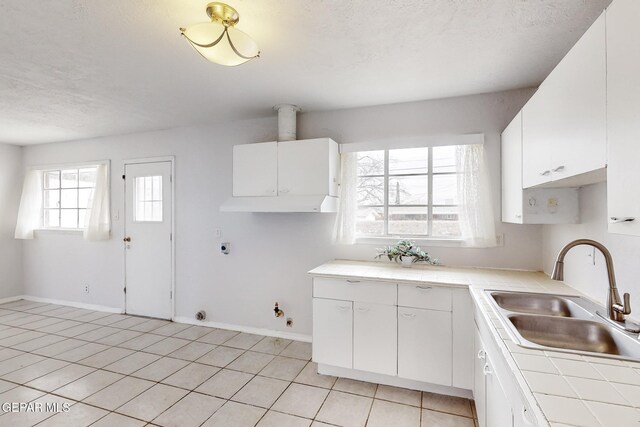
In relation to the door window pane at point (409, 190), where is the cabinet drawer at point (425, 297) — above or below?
below

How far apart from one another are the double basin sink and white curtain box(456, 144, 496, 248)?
2.94 feet

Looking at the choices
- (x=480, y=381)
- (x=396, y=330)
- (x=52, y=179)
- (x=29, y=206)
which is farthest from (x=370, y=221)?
(x=29, y=206)

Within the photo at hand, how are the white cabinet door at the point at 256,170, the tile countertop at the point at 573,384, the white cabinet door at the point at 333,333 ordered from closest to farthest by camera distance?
the tile countertop at the point at 573,384 < the white cabinet door at the point at 333,333 < the white cabinet door at the point at 256,170

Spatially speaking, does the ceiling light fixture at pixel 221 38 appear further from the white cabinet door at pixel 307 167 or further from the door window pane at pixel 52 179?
→ the door window pane at pixel 52 179

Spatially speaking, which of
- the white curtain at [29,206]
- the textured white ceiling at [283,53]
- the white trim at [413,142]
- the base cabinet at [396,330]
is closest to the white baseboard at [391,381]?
the base cabinet at [396,330]

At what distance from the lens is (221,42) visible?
1659 millimetres

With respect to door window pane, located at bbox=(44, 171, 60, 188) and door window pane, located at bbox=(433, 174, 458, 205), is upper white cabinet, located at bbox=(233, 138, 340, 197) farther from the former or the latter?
door window pane, located at bbox=(44, 171, 60, 188)

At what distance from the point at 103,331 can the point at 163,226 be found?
4.59 ft

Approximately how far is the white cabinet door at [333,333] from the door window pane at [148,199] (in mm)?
2692

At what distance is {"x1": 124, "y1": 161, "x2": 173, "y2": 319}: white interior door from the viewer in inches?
155

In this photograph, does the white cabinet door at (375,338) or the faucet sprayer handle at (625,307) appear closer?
the faucet sprayer handle at (625,307)

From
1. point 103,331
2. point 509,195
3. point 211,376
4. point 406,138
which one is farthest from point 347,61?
point 103,331

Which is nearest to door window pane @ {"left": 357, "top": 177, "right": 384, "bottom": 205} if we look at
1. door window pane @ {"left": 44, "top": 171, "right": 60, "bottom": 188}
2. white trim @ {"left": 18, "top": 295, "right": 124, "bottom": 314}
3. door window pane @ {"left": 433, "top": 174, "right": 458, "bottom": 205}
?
door window pane @ {"left": 433, "top": 174, "right": 458, "bottom": 205}

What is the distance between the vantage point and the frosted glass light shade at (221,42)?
1572mm
